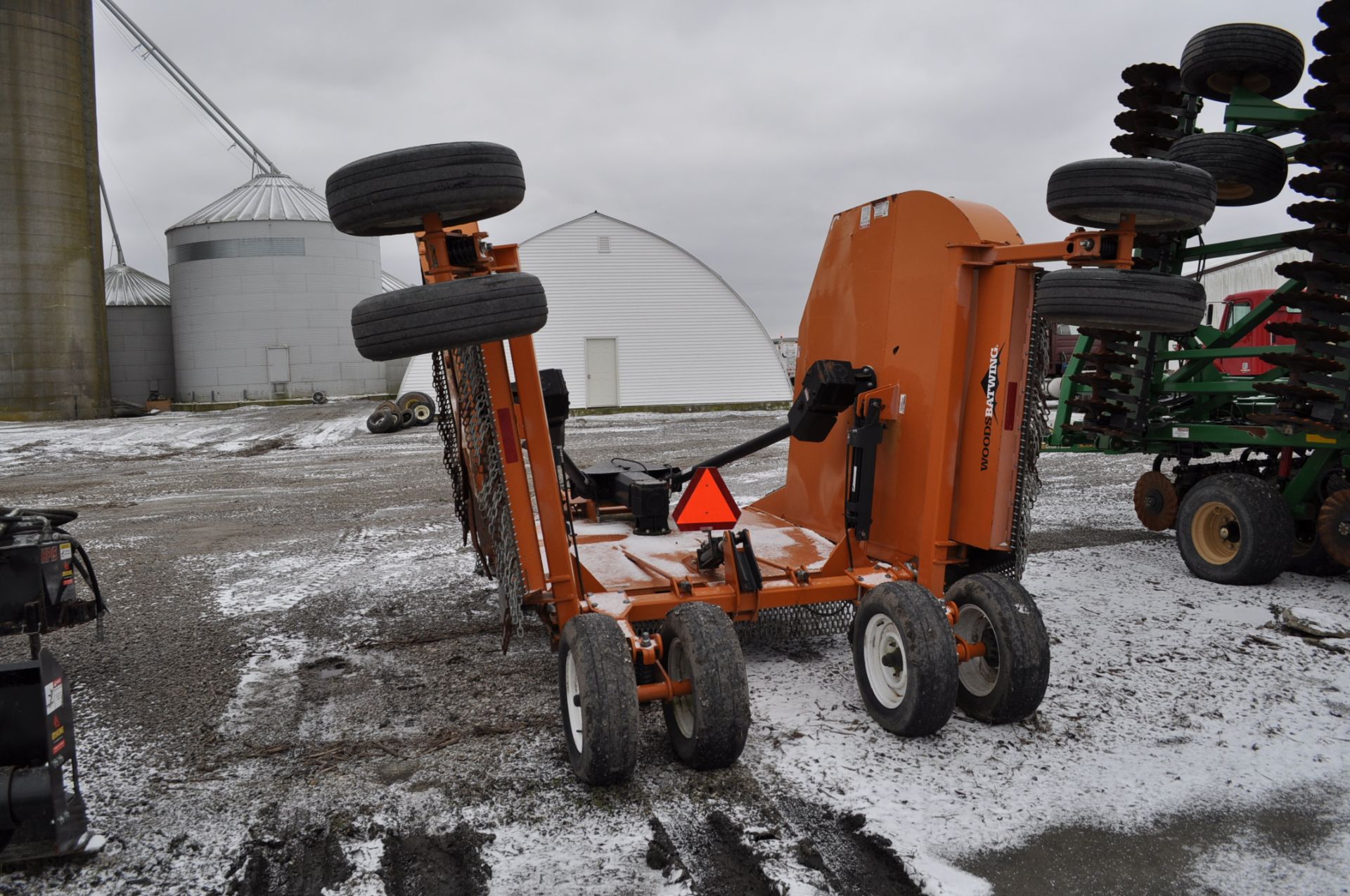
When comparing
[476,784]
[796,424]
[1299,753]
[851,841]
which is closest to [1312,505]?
[1299,753]

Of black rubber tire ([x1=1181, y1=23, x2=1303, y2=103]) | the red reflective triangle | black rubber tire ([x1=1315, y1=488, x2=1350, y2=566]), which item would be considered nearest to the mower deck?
the red reflective triangle

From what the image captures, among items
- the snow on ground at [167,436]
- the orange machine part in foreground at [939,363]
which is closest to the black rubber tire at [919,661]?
the orange machine part in foreground at [939,363]

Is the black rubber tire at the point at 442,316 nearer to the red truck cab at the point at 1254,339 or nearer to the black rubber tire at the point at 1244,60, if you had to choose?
the black rubber tire at the point at 1244,60

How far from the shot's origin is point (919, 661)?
12.6 feet

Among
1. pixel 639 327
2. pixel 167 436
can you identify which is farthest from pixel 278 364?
pixel 639 327

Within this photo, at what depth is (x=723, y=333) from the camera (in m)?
29.9

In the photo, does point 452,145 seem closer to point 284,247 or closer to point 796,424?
point 796,424

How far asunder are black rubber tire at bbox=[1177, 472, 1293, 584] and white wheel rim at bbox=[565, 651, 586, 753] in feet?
17.5

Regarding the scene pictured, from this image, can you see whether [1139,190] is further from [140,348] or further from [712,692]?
[140,348]

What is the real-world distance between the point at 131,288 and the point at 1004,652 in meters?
37.6

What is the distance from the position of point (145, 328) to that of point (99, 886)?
35.0 metres

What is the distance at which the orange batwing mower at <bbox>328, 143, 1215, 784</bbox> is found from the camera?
3529 mm

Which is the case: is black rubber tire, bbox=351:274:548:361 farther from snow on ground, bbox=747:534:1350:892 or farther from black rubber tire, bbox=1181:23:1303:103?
black rubber tire, bbox=1181:23:1303:103

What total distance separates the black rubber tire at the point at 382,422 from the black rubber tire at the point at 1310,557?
18.4 meters
